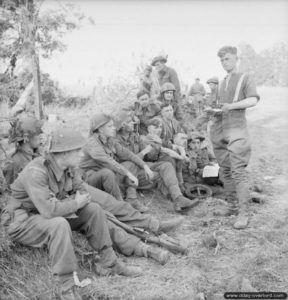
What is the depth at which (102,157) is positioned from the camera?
524cm

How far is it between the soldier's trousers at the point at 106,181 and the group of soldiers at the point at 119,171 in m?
0.01

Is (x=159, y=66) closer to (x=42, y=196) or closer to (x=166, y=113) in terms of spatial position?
(x=166, y=113)

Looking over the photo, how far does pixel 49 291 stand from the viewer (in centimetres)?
335

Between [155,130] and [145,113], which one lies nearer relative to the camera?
[155,130]

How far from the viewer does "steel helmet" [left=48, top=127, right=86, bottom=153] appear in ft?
11.6

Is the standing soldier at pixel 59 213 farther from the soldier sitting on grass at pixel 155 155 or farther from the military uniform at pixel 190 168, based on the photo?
the military uniform at pixel 190 168

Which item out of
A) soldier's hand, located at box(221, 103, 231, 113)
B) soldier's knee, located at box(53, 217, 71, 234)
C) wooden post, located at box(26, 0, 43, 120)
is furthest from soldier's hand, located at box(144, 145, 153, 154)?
wooden post, located at box(26, 0, 43, 120)

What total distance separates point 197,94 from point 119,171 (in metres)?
8.05

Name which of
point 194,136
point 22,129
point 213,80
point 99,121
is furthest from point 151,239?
point 213,80

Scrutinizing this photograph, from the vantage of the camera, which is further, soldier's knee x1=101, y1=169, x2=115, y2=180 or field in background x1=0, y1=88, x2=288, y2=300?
soldier's knee x1=101, y1=169, x2=115, y2=180

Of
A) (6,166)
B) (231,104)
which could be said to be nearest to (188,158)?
(231,104)

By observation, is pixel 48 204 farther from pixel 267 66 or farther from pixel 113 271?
pixel 267 66

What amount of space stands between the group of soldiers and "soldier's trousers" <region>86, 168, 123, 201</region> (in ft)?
0.04

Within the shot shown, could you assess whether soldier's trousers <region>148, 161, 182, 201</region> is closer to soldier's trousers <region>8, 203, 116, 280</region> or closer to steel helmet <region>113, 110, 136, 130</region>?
steel helmet <region>113, 110, 136, 130</region>
